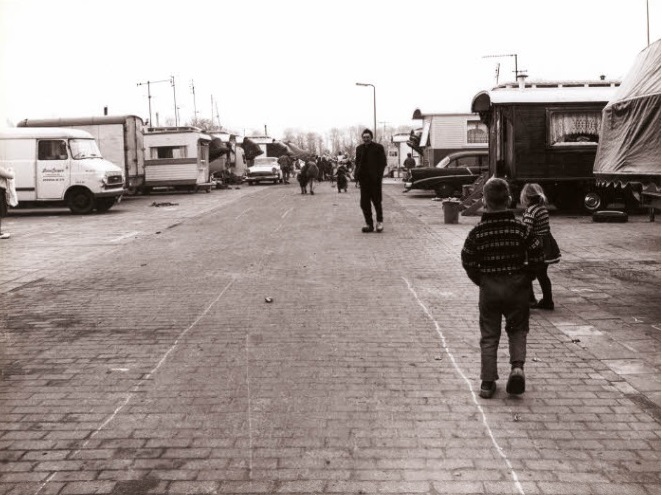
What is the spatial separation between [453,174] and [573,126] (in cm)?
677

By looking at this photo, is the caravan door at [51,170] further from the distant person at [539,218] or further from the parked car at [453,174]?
the distant person at [539,218]

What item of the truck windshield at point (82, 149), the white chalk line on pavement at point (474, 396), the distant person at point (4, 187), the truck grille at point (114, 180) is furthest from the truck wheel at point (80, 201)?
the white chalk line on pavement at point (474, 396)

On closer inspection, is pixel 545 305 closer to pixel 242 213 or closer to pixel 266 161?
pixel 242 213

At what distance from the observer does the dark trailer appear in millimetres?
19703

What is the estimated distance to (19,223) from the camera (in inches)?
803

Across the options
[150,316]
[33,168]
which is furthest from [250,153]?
[150,316]

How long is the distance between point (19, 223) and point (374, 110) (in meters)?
48.8

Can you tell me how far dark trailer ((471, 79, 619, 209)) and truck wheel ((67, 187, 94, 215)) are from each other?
1217 centimetres

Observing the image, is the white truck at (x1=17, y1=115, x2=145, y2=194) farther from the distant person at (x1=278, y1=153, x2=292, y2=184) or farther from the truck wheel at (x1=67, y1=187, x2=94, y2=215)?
the distant person at (x1=278, y1=153, x2=292, y2=184)

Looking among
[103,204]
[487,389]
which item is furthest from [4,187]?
[487,389]

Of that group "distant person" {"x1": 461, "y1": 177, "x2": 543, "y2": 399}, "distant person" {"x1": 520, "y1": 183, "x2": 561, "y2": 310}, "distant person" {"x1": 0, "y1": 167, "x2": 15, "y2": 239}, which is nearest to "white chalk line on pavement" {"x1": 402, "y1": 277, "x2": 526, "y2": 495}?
"distant person" {"x1": 461, "y1": 177, "x2": 543, "y2": 399}

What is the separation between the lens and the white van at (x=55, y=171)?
2288cm

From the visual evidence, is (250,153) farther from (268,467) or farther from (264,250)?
(268,467)

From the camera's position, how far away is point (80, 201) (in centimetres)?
2323
